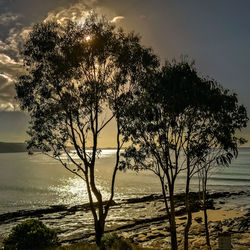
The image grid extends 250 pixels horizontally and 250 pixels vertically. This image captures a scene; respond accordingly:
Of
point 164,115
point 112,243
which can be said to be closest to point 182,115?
point 164,115

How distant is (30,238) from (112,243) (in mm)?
6931

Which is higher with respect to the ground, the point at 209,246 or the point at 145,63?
the point at 145,63

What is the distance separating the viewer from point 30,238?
74.0 feet

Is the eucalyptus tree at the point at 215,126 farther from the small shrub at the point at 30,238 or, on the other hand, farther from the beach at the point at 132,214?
the beach at the point at 132,214

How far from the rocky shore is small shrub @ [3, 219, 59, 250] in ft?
51.8

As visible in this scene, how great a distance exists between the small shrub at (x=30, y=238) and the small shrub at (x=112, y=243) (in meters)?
5.03

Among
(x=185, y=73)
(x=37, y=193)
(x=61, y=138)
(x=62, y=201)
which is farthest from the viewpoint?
(x=37, y=193)

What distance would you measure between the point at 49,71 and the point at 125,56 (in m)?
6.87

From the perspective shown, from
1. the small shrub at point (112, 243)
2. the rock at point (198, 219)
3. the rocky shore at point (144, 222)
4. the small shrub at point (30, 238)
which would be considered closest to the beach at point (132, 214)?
the rocky shore at point (144, 222)

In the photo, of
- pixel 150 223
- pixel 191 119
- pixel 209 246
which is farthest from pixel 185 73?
pixel 150 223

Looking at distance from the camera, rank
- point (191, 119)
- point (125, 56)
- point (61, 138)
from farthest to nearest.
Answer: point (61, 138), point (125, 56), point (191, 119)

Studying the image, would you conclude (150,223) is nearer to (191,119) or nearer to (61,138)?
(61,138)

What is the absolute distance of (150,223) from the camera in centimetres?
4581

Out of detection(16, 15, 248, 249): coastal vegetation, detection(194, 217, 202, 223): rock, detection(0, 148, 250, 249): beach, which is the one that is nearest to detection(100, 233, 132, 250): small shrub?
detection(16, 15, 248, 249): coastal vegetation
